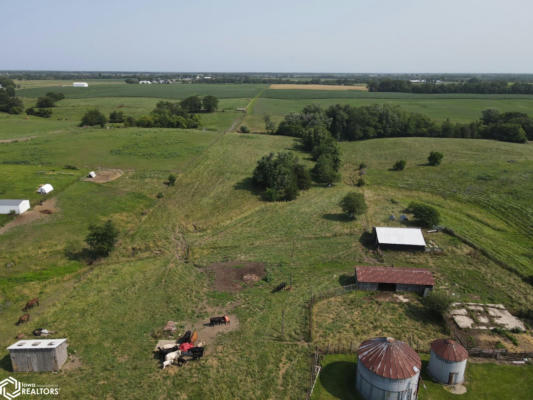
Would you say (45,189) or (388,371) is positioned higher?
(45,189)

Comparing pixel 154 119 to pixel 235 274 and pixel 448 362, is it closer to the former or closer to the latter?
pixel 235 274

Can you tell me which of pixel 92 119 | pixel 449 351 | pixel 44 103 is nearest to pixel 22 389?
pixel 449 351

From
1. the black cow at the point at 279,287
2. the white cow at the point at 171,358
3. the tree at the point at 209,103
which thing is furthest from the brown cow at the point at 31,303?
the tree at the point at 209,103

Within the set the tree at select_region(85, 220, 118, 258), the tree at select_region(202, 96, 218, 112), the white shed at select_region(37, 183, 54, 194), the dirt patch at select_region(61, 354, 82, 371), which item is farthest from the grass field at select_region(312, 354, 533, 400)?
the tree at select_region(202, 96, 218, 112)

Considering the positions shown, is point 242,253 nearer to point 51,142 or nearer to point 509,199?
point 509,199

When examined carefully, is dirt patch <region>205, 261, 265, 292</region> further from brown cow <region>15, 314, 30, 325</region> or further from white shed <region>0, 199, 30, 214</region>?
white shed <region>0, 199, 30, 214</region>
